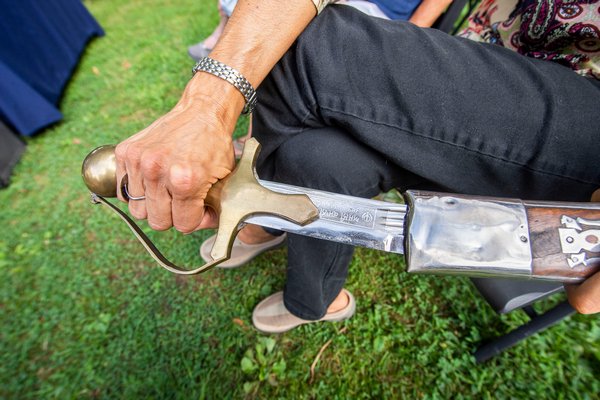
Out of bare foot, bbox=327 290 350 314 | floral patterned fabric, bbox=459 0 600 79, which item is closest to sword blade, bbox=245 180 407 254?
floral patterned fabric, bbox=459 0 600 79

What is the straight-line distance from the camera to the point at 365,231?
643 mm

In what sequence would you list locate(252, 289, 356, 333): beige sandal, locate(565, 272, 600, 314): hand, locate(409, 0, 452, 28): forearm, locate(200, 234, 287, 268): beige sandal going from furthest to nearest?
locate(200, 234, 287, 268): beige sandal
locate(252, 289, 356, 333): beige sandal
locate(409, 0, 452, 28): forearm
locate(565, 272, 600, 314): hand

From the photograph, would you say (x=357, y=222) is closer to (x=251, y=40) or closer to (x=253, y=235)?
(x=251, y=40)

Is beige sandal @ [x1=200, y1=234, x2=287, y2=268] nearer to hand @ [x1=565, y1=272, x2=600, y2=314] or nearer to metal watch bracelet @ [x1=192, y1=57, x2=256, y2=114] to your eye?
metal watch bracelet @ [x1=192, y1=57, x2=256, y2=114]

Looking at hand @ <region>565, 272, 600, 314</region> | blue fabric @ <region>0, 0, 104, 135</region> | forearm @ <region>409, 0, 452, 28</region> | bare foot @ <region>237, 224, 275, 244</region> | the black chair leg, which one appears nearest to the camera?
hand @ <region>565, 272, 600, 314</region>

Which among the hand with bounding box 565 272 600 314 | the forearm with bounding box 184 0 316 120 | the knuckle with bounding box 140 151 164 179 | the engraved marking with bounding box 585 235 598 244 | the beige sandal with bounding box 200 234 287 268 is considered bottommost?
the beige sandal with bounding box 200 234 287 268

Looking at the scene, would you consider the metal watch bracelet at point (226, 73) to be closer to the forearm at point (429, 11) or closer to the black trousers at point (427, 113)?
the black trousers at point (427, 113)

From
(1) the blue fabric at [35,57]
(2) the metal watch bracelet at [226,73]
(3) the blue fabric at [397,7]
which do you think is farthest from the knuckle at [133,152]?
(1) the blue fabric at [35,57]

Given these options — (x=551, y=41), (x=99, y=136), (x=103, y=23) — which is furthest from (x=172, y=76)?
(x=551, y=41)

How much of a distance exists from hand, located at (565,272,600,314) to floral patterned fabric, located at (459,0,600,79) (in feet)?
1.78

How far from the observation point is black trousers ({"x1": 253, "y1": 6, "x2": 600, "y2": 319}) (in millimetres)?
726

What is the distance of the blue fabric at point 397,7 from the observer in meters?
1.18

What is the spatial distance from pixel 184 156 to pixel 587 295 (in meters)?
0.80

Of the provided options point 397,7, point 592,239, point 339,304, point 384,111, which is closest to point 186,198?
point 384,111
